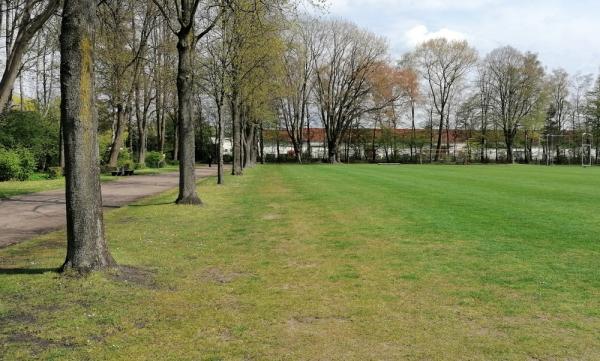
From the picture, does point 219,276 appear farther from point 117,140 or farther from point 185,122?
point 117,140

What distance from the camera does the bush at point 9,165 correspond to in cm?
2614

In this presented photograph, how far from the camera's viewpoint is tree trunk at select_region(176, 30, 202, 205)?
608 inches

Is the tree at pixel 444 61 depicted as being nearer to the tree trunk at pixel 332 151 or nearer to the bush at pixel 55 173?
the tree trunk at pixel 332 151

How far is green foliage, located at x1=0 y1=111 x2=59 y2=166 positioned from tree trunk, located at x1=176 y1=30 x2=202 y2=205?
64.8 ft

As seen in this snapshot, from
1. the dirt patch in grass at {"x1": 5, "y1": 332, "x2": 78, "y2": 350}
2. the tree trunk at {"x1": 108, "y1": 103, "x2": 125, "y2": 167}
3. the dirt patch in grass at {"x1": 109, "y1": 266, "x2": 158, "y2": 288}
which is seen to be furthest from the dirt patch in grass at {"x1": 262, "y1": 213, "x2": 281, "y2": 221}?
the tree trunk at {"x1": 108, "y1": 103, "x2": 125, "y2": 167}

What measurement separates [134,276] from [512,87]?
75.8 metres

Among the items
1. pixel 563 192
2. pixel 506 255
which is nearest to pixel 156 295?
pixel 506 255

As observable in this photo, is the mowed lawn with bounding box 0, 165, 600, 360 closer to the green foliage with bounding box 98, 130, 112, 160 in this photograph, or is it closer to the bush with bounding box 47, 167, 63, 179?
the bush with bounding box 47, 167, 63, 179

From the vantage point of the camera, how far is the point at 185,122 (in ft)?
52.2

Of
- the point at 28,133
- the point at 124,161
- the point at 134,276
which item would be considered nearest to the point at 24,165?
the point at 28,133

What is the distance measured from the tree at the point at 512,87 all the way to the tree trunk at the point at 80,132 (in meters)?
75.7

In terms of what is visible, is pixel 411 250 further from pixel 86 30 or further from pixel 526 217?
pixel 86 30

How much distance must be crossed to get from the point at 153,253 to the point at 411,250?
4418 mm

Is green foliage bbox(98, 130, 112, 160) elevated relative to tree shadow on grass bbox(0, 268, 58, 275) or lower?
elevated
